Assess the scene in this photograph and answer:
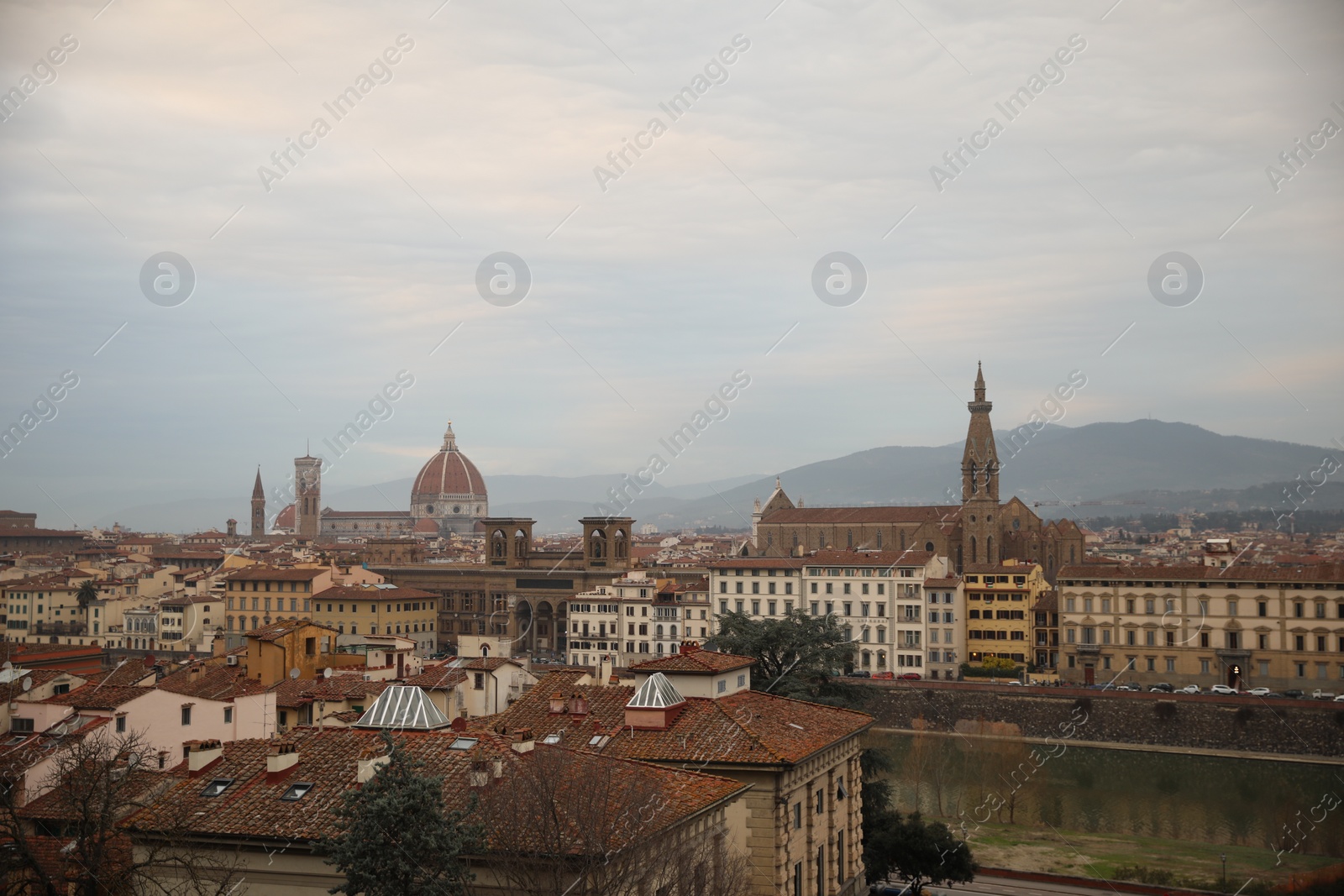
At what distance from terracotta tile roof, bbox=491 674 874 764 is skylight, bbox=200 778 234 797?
4308mm

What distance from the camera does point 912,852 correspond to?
23406 millimetres

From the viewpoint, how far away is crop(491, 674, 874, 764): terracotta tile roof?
624 inches

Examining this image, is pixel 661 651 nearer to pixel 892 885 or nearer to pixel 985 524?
pixel 985 524

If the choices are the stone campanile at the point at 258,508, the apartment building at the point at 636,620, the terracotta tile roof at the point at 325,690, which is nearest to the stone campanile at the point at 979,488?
the apartment building at the point at 636,620

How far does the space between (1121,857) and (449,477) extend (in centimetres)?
16185

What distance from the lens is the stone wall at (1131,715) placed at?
143ft

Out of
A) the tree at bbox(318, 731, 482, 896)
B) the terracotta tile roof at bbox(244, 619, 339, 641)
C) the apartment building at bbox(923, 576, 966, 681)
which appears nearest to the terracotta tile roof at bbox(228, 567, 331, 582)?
the apartment building at bbox(923, 576, 966, 681)

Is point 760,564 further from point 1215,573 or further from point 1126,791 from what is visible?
point 1126,791

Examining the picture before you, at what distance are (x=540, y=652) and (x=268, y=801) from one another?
189ft

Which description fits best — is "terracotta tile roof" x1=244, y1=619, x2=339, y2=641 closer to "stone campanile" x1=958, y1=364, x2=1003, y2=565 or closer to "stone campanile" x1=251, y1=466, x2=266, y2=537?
"stone campanile" x1=958, y1=364, x2=1003, y2=565

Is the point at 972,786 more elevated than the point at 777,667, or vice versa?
the point at 777,667

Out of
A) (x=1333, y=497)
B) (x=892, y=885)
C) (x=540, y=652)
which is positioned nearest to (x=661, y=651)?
(x=540, y=652)

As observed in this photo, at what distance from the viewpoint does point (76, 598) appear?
69250mm

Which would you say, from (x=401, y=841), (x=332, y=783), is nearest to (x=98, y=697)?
(x=332, y=783)
